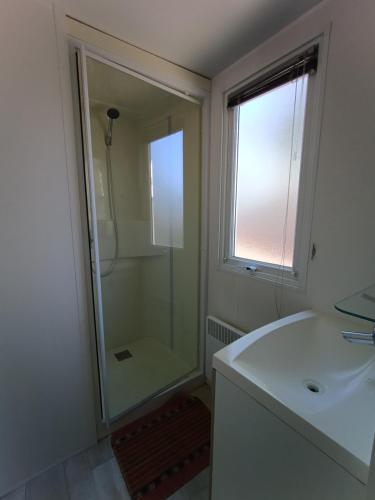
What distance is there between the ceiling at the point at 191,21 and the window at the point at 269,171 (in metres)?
0.20

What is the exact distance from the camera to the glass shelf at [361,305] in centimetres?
80

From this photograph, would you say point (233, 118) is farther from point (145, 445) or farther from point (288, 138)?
A: point (145, 445)

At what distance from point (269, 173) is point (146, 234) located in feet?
3.83

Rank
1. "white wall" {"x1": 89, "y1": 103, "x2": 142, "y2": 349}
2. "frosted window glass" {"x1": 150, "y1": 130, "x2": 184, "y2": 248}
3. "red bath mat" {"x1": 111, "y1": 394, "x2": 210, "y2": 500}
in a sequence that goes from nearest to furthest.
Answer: "red bath mat" {"x1": 111, "y1": 394, "x2": 210, "y2": 500}
"white wall" {"x1": 89, "y1": 103, "x2": 142, "y2": 349}
"frosted window glass" {"x1": 150, "y1": 130, "x2": 184, "y2": 248}

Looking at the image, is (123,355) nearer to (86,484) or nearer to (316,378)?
(86,484)

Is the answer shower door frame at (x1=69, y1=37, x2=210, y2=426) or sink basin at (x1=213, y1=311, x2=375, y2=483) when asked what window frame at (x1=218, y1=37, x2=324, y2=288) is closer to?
shower door frame at (x1=69, y1=37, x2=210, y2=426)

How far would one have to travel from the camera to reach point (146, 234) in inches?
82.4

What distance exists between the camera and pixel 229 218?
5.31 feet

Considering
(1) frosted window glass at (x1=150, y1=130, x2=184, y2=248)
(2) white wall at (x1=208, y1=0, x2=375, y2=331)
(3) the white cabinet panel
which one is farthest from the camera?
(1) frosted window glass at (x1=150, y1=130, x2=184, y2=248)

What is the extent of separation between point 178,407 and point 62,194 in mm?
1649

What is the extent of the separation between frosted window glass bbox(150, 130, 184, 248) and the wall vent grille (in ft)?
2.26

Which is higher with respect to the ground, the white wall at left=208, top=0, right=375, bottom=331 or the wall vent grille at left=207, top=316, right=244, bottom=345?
the white wall at left=208, top=0, right=375, bottom=331

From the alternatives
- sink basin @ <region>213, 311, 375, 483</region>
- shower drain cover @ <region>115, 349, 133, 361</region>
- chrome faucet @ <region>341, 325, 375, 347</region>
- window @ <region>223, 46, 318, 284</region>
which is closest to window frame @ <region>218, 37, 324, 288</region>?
window @ <region>223, 46, 318, 284</region>

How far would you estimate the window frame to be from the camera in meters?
1.11
